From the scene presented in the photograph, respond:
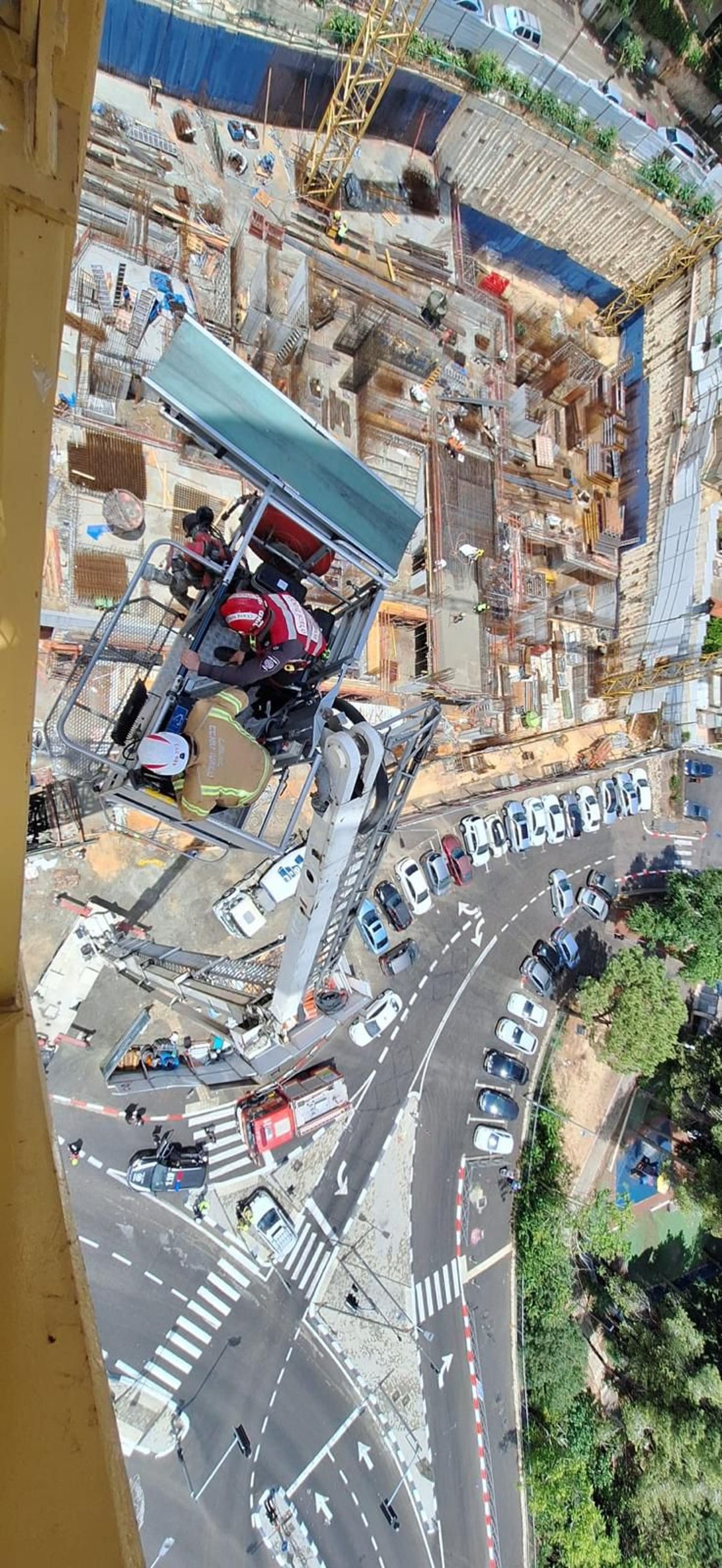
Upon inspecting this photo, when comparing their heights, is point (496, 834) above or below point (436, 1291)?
above

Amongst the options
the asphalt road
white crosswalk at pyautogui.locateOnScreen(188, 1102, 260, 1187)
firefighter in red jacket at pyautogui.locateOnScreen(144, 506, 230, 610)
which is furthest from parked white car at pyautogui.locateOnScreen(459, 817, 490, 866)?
firefighter in red jacket at pyautogui.locateOnScreen(144, 506, 230, 610)

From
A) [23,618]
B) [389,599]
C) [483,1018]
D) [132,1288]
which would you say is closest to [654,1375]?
[483,1018]

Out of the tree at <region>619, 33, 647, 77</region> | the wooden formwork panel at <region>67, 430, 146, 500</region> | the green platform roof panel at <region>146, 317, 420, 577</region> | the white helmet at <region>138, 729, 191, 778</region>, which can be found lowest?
the white helmet at <region>138, 729, 191, 778</region>

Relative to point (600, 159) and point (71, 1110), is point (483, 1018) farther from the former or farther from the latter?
point (600, 159)

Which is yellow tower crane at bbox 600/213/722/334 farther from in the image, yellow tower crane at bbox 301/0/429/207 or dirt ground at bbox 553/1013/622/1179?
dirt ground at bbox 553/1013/622/1179

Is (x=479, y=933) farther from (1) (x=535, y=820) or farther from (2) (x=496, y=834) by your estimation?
(1) (x=535, y=820)

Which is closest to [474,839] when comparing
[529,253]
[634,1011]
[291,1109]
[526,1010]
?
[526,1010]

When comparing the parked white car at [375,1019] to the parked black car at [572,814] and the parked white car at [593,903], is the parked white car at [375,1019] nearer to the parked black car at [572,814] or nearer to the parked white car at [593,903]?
the parked white car at [593,903]
